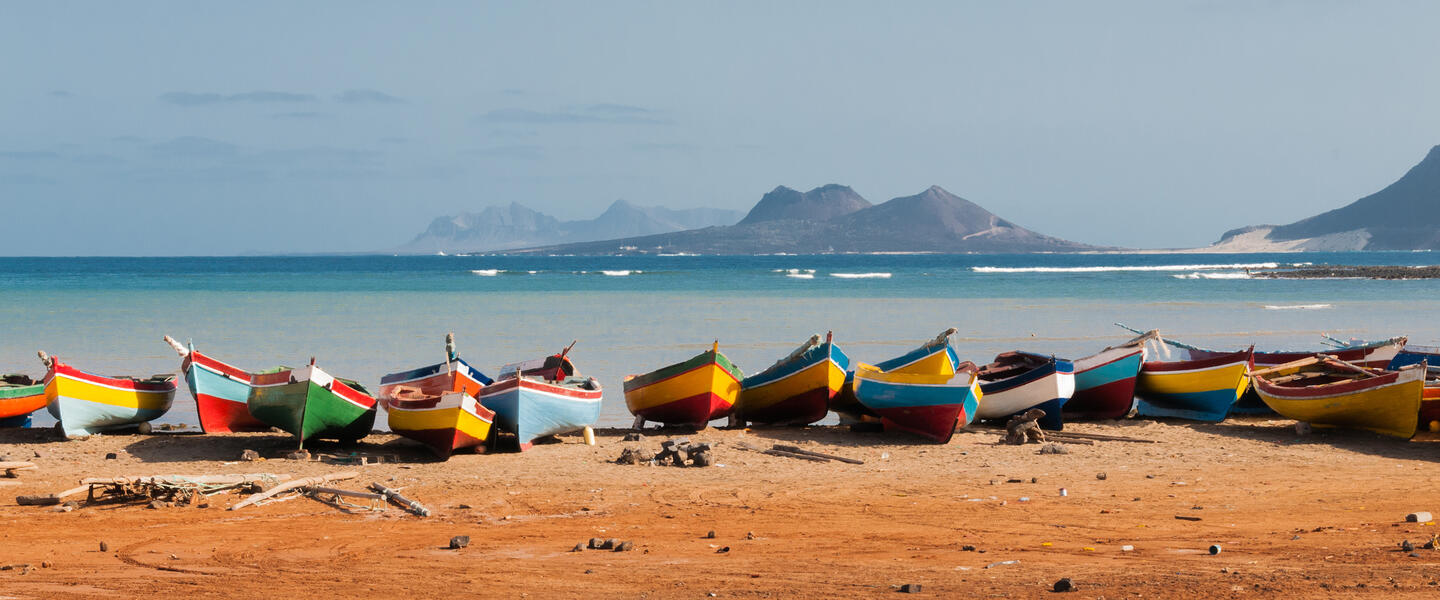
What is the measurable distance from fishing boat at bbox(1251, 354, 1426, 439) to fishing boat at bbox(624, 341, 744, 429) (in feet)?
19.7

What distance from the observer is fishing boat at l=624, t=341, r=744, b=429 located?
13664mm

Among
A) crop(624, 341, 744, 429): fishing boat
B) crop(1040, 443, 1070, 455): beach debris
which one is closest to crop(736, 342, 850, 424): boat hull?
crop(624, 341, 744, 429): fishing boat

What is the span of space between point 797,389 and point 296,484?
5.98 m

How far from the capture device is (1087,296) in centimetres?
5259

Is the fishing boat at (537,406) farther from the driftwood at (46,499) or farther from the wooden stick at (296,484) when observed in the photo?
the driftwood at (46,499)

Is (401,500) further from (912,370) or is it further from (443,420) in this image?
(912,370)

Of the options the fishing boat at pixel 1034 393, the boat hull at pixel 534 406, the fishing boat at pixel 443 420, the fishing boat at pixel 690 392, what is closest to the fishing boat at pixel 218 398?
the fishing boat at pixel 443 420

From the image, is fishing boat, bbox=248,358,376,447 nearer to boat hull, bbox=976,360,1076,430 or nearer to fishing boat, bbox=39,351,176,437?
fishing boat, bbox=39,351,176,437

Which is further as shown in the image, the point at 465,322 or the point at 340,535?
the point at 465,322

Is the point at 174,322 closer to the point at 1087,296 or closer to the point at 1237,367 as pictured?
the point at 1237,367

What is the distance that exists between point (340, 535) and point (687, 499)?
2.68 metres

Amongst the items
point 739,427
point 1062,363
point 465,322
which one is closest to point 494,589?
point 739,427

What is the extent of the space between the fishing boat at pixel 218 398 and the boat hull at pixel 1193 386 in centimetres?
1020

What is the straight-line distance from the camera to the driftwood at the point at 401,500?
9172 millimetres
